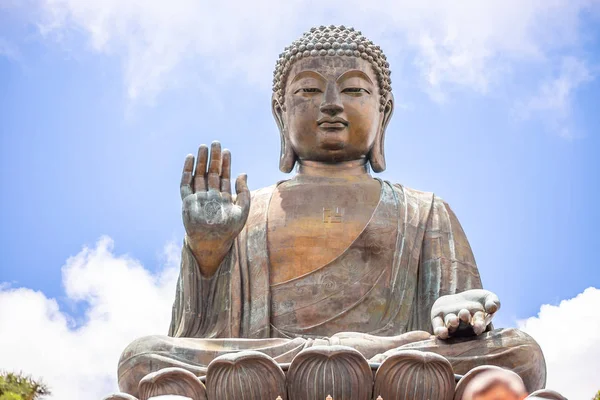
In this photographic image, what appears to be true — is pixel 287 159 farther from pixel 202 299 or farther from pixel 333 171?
pixel 202 299

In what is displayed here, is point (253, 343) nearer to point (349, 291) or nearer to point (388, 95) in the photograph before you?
point (349, 291)

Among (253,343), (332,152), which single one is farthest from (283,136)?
(253,343)

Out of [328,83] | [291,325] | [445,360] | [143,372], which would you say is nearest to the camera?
[445,360]

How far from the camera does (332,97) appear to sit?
49.7 feet

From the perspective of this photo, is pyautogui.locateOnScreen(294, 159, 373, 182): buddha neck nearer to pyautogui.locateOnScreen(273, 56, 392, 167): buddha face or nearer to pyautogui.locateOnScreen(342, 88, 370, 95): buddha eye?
pyautogui.locateOnScreen(273, 56, 392, 167): buddha face

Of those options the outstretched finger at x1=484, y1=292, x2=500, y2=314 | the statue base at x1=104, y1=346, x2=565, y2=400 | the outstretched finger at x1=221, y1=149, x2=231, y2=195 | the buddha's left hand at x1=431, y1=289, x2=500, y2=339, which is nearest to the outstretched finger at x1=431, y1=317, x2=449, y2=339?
the buddha's left hand at x1=431, y1=289, x2=500, y2=339

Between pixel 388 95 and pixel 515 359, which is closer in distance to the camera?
pixel 515 359

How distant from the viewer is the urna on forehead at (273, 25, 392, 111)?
15430 millimetres

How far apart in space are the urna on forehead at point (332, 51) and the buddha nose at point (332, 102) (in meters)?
0.38

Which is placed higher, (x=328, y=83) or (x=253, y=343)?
(x=328, y=83)

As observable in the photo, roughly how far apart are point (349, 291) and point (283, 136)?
2.03 meters

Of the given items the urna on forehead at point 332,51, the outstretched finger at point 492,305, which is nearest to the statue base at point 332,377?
the outstretched finger at point 492,305

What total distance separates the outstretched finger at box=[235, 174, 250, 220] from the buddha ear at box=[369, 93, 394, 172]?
1634 millimetres

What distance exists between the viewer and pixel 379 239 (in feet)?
48.0
